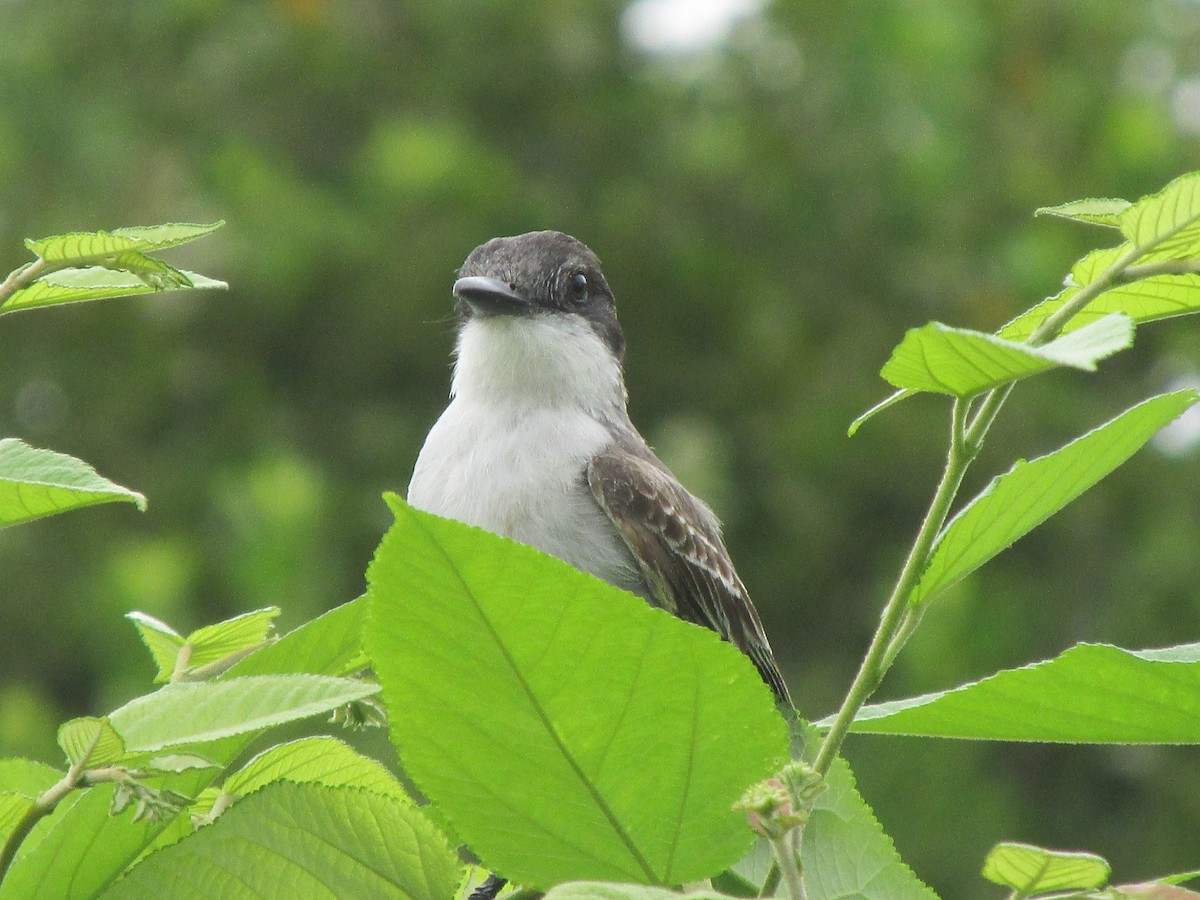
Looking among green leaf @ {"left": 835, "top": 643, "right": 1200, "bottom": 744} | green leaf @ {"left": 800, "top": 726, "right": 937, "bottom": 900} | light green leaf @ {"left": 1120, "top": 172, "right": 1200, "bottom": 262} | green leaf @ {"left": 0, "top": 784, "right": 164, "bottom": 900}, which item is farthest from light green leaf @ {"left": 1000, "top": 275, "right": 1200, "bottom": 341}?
green leaf @ {"left": 0, "top": 784, "right": 164, "bottom": 900}

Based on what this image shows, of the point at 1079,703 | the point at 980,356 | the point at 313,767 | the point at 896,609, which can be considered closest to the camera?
the point at 980,356

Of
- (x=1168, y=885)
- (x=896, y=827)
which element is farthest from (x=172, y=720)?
(x=896, y=827)

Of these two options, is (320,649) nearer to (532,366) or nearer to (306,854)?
(306,854)

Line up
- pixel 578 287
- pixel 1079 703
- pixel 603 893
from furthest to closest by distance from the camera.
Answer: pixel 578 287, pixel 1079 703, pixel 603 893

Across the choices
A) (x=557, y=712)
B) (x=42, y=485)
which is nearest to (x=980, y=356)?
(x=557, y=712)

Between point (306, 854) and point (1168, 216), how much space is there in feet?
3.27

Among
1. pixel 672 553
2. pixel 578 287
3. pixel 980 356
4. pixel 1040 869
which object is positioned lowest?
pixel 672 553

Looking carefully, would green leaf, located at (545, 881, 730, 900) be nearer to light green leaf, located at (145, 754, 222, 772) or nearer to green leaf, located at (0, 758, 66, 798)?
light green leaf, located at (145, 754, 222, 772)

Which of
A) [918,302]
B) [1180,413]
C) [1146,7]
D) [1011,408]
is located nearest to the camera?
[1180,413]

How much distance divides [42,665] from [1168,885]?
9931 mm

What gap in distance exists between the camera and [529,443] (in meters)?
3.63

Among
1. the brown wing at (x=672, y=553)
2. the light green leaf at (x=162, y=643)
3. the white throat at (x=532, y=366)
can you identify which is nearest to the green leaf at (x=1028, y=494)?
the light green leaf at (x=162, y=643)

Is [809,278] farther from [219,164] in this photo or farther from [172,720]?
[172,720]

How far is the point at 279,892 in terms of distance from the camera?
141cm
